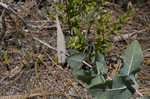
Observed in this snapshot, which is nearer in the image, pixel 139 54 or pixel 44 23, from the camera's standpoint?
pixel 139 54

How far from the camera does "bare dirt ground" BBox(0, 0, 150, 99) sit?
1.37 meters

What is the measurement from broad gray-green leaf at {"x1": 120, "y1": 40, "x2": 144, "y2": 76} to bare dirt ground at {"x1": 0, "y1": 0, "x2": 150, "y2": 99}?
552 mm

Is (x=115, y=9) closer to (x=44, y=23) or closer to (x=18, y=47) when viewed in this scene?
(x=44, y=23)

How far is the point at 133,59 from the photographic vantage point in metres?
0.84

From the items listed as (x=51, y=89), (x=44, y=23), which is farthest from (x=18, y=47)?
(x=51, y=89)

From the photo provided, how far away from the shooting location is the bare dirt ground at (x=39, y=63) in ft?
4.49

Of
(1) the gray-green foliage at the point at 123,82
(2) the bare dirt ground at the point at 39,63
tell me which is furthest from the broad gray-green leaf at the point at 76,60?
(2) the bare dirt ground at the point at 39,63

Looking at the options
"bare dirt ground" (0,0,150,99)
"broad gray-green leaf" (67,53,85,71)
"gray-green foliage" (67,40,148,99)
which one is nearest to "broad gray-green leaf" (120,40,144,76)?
"gray-green foliage" (67,40,148,99)

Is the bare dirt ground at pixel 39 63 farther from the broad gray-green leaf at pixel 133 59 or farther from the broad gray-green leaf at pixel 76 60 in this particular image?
the broad gray-green leaf at pixel 133 59

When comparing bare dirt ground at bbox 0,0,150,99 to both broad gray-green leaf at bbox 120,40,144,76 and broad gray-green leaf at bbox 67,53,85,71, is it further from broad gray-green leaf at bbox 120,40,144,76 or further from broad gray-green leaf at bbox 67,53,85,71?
broad gray-green leaf at bbox 120,40,144,76

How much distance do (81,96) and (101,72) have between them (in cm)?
45

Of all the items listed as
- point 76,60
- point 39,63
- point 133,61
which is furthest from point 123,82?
point 39,63

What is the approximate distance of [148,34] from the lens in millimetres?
1780

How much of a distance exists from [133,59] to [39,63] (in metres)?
0.85
